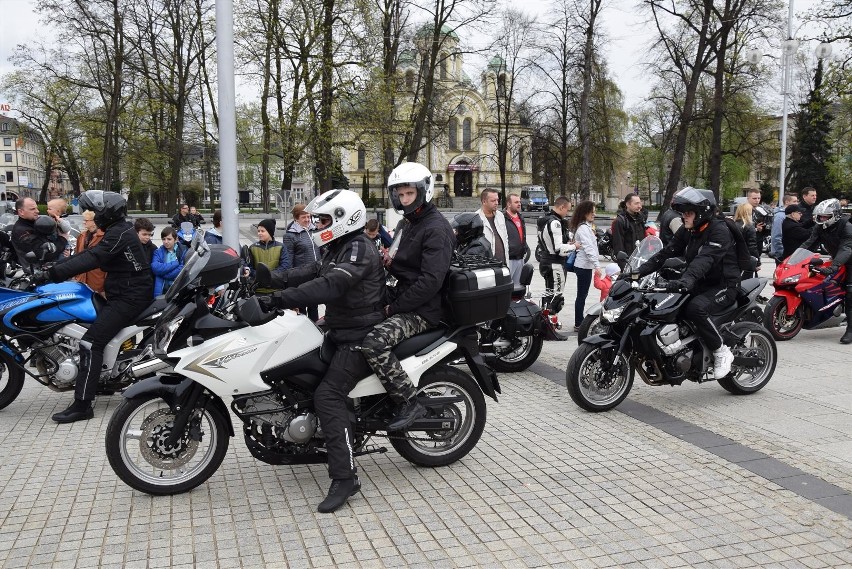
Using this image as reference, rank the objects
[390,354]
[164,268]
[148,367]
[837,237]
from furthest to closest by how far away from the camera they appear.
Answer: [837,237] → [164,268] → [148,367] → [390,354]

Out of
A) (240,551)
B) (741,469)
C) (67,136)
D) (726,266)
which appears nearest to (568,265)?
(726,266)

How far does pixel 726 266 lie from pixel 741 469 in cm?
224

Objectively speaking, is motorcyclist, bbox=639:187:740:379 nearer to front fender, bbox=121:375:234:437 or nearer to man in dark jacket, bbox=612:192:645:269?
man in dark jacket, bbox=612:192:645:269

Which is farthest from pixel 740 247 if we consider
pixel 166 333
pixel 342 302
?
pixel 166 333

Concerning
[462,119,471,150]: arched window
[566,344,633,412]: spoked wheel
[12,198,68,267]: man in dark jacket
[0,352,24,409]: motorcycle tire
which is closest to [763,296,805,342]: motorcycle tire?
[566,344,633,412]: spoked wheel

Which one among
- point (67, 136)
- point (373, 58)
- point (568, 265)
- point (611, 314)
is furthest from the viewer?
point (67, 136)

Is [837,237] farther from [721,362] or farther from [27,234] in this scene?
[27,234]

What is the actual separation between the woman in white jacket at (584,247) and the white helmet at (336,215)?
5890 millimetres

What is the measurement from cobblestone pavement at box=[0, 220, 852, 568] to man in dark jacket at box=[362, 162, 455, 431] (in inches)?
27.6

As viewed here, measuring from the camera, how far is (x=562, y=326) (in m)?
11.2

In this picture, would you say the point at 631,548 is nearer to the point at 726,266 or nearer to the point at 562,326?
the point at 726,266

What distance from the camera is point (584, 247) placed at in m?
10.1

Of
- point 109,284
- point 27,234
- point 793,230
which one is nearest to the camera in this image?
point 109,284

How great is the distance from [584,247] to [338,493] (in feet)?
20.9
